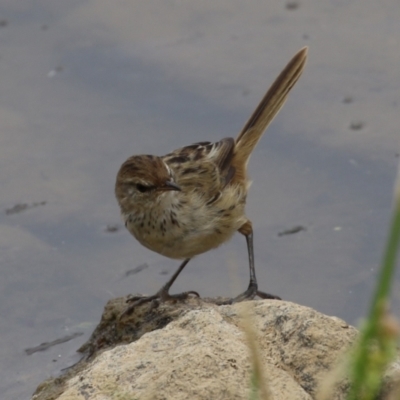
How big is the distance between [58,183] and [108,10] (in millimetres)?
2699

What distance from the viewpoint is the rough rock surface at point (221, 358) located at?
4363mm

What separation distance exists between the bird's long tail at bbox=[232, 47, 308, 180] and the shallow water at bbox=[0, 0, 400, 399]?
81cm

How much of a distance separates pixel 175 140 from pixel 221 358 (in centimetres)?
543

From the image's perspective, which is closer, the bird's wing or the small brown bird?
the small brown bird

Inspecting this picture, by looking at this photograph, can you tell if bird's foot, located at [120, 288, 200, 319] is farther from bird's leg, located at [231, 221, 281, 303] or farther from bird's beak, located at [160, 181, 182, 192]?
bird's beak, located at [160, 181, 182, 192]

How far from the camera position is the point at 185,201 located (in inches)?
290

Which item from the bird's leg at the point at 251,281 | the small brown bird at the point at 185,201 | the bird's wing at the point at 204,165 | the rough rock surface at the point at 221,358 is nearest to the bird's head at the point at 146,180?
the small brown bird at the point at 185,201

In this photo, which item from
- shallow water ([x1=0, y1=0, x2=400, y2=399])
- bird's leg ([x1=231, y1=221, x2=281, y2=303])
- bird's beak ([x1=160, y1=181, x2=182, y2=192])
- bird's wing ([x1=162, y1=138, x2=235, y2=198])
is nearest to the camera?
bird's beak ([x1=160, y1=181, x2=182, y2=192])

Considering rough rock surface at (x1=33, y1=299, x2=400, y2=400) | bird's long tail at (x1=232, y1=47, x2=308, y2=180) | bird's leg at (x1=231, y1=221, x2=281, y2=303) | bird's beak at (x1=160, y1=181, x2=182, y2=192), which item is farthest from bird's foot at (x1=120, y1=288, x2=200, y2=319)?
bird's long tail at (x1=232, y1=47, x2=308, y2=180)

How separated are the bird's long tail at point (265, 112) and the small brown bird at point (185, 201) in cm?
18

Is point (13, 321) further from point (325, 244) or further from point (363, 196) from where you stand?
point (363, 196)

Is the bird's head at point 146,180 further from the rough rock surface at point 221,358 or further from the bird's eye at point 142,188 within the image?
the rough rock surface at point 221,358

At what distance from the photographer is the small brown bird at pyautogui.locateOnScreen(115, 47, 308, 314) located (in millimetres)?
7152

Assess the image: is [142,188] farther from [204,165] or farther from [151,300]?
[151,300]
